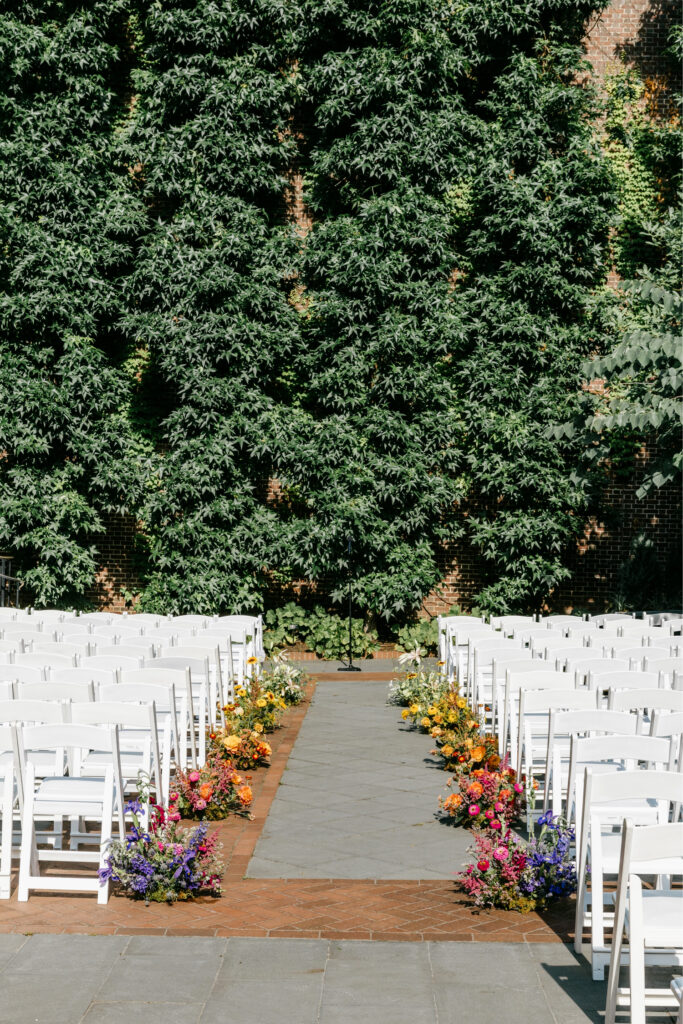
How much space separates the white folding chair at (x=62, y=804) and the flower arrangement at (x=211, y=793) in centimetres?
101

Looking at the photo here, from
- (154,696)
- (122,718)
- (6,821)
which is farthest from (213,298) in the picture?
(6,821)

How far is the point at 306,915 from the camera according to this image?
563 centimetres

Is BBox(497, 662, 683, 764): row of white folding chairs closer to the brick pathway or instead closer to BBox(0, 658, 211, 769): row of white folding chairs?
the brick pathway

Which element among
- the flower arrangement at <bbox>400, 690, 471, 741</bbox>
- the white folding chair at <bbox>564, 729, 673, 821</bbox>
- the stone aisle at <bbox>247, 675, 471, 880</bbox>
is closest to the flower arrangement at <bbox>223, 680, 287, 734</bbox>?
the stone aisle at <bbox>247, 675, 471, 880</bbox>

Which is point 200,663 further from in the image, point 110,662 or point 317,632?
point 317,632

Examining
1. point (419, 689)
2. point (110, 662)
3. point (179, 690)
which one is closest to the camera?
point (179, 690)

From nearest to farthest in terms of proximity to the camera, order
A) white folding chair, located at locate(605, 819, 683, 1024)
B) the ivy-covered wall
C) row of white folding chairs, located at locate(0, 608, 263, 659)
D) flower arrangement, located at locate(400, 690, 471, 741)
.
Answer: white folding chair, located at locate(605, 819, 683, 1024), flower arrangement, located at locate(400, 690, 471, 741), row of white folding chairs, located at locate(0, 608, 263, 659), the ivy-covered wall

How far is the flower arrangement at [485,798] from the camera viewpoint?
6.84m

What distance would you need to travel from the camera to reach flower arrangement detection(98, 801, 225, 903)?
580 cm

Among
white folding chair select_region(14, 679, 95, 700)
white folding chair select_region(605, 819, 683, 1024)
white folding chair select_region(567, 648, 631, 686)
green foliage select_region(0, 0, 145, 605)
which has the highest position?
green foliage select_region(0, 0, 145, 605)

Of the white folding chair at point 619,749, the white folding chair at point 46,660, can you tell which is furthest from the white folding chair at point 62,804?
the white folding chair at point 619,749

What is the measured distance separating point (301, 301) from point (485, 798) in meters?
11.9

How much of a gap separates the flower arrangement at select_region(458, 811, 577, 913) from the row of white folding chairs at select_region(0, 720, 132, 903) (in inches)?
73.9

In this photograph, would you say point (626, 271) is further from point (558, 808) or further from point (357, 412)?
point (558, 808)
